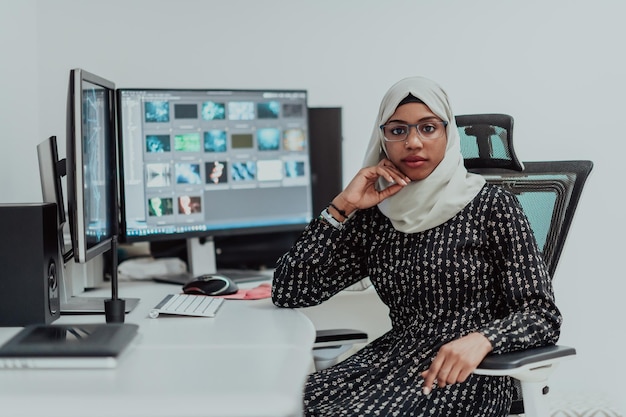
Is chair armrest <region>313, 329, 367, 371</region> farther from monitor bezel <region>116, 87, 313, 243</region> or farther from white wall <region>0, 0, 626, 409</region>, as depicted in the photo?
white wall <region>0, 0, 626, 409</region>

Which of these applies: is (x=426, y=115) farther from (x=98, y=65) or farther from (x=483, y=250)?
(x=98, y=65)

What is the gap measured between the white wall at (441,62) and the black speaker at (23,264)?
Result: 1.14m

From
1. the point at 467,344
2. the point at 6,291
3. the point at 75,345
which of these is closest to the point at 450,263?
the point at 467,344

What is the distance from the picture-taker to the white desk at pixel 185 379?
1.21 m

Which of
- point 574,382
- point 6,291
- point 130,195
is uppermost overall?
point 130,195

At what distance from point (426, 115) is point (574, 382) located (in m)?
1.63

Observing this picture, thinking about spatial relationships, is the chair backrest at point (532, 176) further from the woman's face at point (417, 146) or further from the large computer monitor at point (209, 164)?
the large computer monitor at point (209, 164)

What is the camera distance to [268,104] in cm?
263

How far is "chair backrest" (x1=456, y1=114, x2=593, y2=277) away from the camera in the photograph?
6.84 feet

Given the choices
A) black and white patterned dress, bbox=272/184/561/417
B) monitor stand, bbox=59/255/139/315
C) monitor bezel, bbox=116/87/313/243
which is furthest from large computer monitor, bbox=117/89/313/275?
black and white patterned dress, bbox=272/184/561/417

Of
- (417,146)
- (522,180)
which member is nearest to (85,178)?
(417,146)

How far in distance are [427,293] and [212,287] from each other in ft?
2.01

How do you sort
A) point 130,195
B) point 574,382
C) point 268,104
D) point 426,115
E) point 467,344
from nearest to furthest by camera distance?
point 467,344 → point 426,115 → point 130,195 → point 268,104 → point 574,382

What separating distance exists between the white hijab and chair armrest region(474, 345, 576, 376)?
1.23 ft
